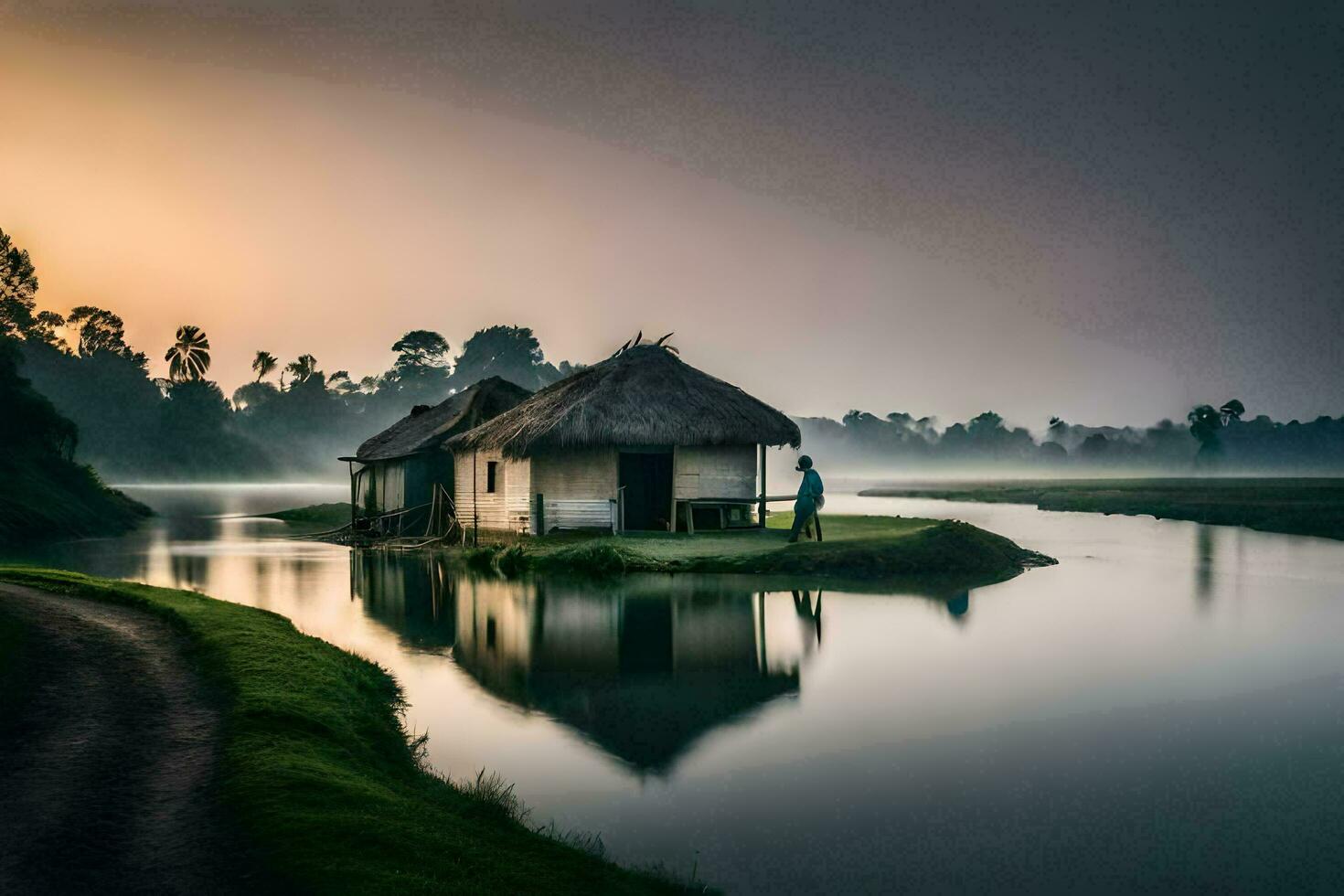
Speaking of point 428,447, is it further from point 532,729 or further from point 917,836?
point 917,836

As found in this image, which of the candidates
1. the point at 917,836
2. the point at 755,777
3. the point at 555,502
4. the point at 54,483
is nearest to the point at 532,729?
the point at 755,777

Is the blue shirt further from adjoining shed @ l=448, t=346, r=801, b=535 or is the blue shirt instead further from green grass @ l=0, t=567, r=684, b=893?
green grass @ l=0, t=567, r=684, b=893

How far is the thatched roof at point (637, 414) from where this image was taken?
28.0 metres

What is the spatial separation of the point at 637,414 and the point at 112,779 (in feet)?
72.3

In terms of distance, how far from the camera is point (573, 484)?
1145 inches

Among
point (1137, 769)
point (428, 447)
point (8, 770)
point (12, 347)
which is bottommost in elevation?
point (1137, 769)

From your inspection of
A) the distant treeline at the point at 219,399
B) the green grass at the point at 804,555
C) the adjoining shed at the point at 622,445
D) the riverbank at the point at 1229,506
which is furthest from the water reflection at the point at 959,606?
the distant treeline at the point at 219,399

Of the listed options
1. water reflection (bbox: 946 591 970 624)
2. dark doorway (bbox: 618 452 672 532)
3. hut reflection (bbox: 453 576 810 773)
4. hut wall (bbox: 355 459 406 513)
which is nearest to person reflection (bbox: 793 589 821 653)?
hut reflection (bbox: 453 576 810 773)

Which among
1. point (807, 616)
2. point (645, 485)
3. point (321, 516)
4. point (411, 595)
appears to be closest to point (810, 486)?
point (807, 616)

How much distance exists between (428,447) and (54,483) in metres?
19.7

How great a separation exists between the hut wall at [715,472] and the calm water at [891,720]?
23.8 feet

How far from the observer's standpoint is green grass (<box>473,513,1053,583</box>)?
23.0 m

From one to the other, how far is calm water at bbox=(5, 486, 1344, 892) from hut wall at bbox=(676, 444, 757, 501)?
7256mm

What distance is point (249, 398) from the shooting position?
149500mm
